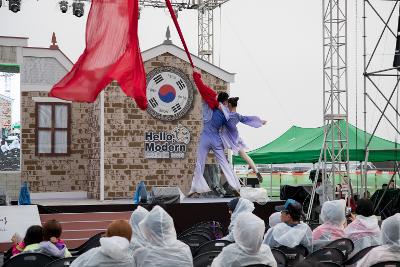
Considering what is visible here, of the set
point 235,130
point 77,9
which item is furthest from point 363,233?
point 77,9

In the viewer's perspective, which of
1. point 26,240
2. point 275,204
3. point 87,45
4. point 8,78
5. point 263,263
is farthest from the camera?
point 8,78

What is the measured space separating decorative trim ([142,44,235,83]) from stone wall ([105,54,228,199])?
14cm

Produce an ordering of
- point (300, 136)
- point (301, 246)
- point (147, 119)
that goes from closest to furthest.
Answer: point (301, 246) → point (147, 119) → point (300, 136)

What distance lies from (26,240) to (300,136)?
17566mm

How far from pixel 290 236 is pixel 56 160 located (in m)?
14.3

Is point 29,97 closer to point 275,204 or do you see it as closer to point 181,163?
point 181,163

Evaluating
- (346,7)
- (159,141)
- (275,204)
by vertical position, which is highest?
(346,7)

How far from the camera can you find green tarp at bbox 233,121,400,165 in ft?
64.5

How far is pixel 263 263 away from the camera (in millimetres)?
5652

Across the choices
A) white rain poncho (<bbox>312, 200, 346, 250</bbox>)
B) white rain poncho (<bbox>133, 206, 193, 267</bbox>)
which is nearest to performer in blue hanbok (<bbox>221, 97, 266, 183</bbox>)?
white rain poncho (<bbox>312, 200, 346, 250</bbox>)

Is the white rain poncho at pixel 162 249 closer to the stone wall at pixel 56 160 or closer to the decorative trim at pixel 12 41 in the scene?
the decorative trim at pixel 12 41

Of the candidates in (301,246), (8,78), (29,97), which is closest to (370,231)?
(301,246)

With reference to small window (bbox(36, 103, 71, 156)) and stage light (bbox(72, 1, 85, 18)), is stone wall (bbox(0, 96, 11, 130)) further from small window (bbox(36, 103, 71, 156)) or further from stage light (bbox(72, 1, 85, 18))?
stage light (bbox(72, 1, 85, 18))

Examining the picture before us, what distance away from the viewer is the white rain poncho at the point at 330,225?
8.39 m
